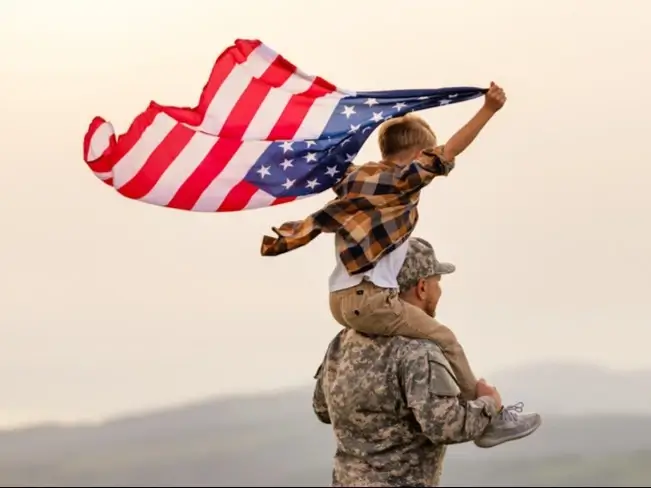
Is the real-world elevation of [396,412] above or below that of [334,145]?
below

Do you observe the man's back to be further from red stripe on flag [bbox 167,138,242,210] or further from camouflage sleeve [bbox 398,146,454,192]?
red stripe on flag [bbox 167,138,242,210]

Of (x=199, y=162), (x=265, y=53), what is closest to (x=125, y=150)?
(x=199, y=162)

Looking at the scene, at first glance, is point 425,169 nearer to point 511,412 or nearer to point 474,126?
point 474,126

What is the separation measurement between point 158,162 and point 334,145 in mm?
496

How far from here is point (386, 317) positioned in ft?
10.6

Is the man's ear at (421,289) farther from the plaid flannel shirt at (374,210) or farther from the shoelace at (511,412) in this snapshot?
the shoelace at (511,412)

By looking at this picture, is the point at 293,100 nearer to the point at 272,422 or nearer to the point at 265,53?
the point at 265,53

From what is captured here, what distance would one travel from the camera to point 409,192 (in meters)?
3.25

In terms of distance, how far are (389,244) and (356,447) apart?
53 cm

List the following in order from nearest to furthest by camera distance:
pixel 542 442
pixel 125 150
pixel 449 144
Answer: pixel 449 144 → pixel 125 150 → pixel 542 442

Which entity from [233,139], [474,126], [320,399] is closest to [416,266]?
[474,126]

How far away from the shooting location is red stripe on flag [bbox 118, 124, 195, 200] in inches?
140

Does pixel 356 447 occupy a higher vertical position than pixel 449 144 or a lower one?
lower

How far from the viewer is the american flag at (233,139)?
355 cm
